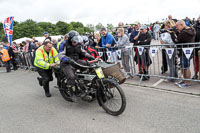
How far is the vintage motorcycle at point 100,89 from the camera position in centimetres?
355

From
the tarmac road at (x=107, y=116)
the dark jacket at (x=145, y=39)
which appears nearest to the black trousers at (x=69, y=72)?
the tarmac road at (x=107, y=116)

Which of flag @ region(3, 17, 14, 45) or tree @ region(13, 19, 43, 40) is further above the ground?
tree @ region(13, 19, 43, 40)

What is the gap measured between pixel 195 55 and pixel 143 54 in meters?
1.63

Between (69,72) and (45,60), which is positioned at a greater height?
(45,60)

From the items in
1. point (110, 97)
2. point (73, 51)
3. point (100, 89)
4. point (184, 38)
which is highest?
point (184, 38)

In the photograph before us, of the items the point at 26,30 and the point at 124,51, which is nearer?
the point at 124,51

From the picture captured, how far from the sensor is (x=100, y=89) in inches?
147

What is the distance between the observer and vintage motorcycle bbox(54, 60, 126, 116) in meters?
3.55

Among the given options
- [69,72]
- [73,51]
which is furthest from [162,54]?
[69,72]

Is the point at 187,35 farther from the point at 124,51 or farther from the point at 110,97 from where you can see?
the point at 110,97

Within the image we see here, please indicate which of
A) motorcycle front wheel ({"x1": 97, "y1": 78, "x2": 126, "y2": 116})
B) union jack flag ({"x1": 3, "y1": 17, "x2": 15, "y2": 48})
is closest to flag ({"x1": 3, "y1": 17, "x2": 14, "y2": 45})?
union jack flag ({"x1": 3, "y1": 17, "x2": 15, "y2": 48})

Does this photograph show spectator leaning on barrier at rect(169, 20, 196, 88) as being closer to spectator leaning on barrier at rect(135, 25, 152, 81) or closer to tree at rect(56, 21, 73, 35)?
spectator leaning on barrier at rect(135, 25, 152, 81)

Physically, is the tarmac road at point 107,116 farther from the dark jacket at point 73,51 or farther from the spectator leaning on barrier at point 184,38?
the dark jacket at point 73,51

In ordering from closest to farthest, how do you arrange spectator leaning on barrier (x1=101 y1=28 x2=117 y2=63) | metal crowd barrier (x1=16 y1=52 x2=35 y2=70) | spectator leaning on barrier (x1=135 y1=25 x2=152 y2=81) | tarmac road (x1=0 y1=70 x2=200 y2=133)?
tarmac road (x1=0 y1=70 x2=200 y2=133)
spectator leaning on barrier (x1=135 y1=25 x2=152 y2=81)
spectator leaning on barrier (x1=101 y1=28 x2=117 y2=63)
metal crowd barrier (x1=16 y1=52 x2=35 y2=70)
